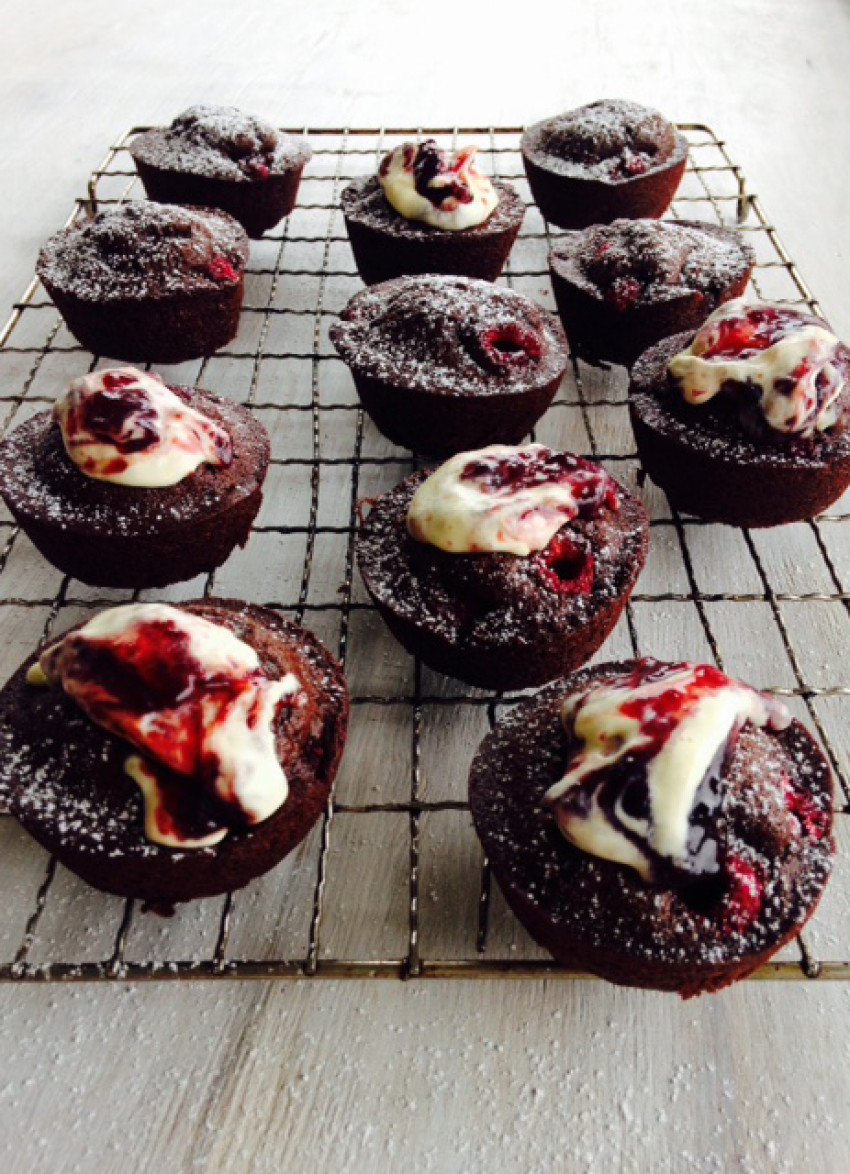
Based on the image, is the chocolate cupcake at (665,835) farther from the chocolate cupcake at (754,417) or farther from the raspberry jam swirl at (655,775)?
the chocolate cupcake at (754,417)

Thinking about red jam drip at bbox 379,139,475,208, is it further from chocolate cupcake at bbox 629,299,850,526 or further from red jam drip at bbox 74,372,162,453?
red jam drip at bbox 74,372,162,453

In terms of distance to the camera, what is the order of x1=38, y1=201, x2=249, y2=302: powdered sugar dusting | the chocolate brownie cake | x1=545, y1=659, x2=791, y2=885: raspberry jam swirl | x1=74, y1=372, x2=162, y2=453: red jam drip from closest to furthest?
x1=545, y1=659, x2=791, y2=885: raspberry jam swirl, x1=74, y1=372, x2=162, y2=453: red jam drip, the chocolate brownie cake, x1=38, y1=201, x2=249, y2=302: powdered sugar dusting

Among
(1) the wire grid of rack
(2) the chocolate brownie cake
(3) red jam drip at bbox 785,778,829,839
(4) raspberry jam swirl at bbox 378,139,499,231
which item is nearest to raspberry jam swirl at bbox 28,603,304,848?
(1) the wire grid of rack

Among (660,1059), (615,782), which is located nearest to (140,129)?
(615,782)

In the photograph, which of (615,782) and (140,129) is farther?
(140,129)

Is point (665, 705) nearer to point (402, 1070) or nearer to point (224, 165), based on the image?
point (402, 1070)

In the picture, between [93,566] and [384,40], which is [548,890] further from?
[384,40]
